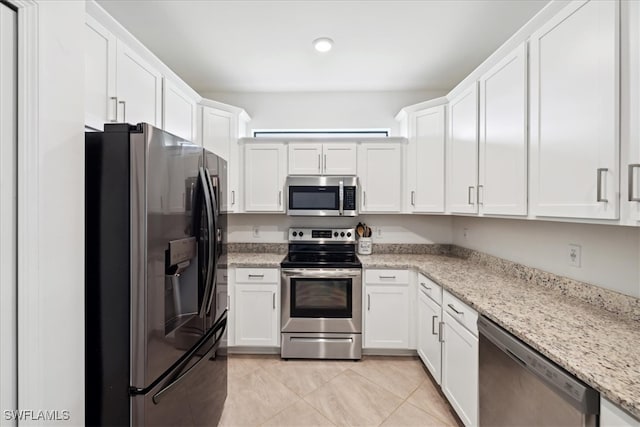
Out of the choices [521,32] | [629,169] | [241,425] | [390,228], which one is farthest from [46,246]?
[390,228]

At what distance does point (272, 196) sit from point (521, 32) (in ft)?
7.59

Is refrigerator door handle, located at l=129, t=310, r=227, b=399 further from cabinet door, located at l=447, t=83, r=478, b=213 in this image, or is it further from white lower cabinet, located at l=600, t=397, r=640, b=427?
cabinet door, located at l=447, t=83, r=478, b=213

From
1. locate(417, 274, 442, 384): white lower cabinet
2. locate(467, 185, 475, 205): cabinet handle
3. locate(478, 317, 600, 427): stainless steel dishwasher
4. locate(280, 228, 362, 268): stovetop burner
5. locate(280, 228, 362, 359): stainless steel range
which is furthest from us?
locate(280, 228, 362, 268): stovetop burner

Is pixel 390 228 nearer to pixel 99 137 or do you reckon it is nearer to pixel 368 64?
pixel 368 64

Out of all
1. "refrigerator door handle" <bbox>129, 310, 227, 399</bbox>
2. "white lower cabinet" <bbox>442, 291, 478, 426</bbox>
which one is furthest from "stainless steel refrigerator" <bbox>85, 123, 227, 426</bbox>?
"white lower cabinet" <bbox>442, 291, 478, 426</bbox>

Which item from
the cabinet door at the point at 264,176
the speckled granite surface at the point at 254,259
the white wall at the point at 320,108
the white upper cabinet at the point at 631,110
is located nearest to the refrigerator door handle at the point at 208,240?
the speckled granite surface at the point at 254,259

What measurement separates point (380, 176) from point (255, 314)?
1.87m

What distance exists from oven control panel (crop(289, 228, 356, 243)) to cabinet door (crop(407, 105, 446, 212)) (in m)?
0.73

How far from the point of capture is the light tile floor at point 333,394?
185 centimetres

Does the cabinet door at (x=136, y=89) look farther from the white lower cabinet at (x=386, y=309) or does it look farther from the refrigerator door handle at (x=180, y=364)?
the white lower cabinet at (x=386, y=309)

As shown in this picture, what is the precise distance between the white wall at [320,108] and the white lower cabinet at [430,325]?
1.81 meters

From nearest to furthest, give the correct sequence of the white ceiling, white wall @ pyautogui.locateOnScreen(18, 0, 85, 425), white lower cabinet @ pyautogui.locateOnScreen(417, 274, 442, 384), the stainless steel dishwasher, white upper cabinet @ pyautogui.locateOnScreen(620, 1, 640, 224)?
white wall @ pyautogui.locateOnScreen(18, 0, 85, 425), the stainless steel dishwasher, white upper cabinet @ pyautogui.locateOnScreen(620, 1, 640, 224), the white ceiling, white lower cabinet @ pyautogui.locateOnScreen(417, 274, 442, 384)

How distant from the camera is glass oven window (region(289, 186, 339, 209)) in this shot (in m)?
2.89

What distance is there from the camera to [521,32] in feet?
5.10
